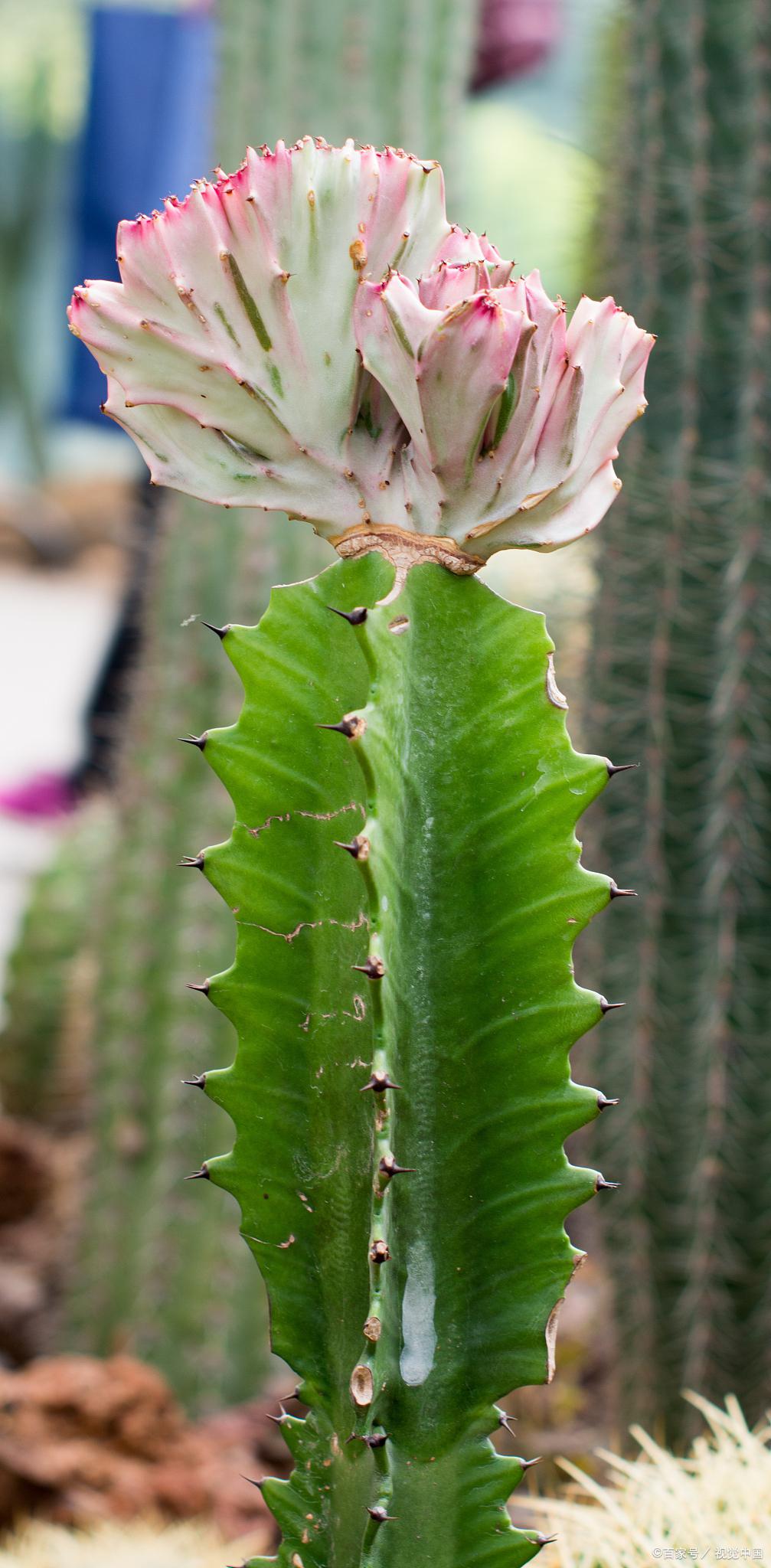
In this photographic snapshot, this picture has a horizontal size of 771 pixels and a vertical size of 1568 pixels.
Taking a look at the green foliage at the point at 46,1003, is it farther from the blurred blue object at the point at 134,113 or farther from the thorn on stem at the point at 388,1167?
the blurred blue object at the point at 134,113

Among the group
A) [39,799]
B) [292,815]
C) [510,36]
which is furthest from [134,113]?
[292,815]

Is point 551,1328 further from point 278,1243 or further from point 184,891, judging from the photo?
point 184,891

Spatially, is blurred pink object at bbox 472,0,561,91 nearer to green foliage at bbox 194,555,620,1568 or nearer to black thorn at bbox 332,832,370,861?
green foliage at bbox 194,555,620,1568

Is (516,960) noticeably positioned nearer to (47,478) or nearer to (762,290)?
(762,290)

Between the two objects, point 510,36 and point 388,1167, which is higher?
point 510,36

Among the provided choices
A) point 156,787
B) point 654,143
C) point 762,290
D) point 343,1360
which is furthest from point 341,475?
point 156,787

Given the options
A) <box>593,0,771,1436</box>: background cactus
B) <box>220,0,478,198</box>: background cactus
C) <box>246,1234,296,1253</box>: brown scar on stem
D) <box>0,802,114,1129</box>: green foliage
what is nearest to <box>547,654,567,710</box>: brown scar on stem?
<box>246,1234,296,1253</box>: brown scar on stem
